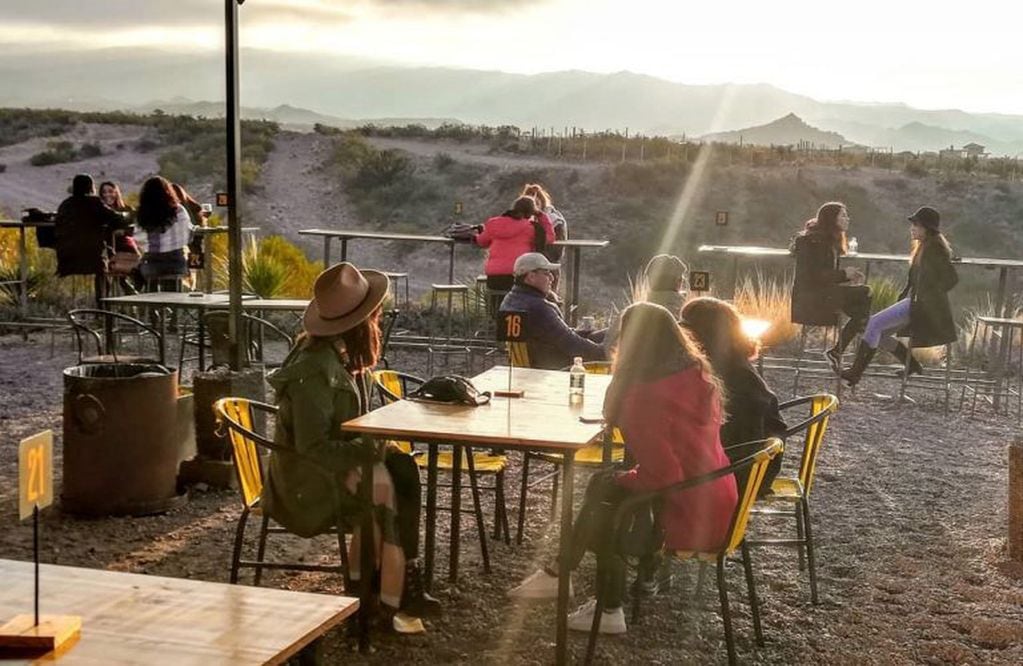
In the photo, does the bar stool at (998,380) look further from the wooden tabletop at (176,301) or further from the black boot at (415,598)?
the black boot at (415,598)

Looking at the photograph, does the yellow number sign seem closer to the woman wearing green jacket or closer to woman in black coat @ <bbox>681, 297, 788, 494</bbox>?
the woman wearing green jacket

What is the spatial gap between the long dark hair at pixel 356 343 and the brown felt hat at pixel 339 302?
3cm

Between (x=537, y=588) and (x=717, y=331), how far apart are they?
131 centimetres

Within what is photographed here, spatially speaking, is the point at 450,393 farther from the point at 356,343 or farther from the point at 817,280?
the point at 817,280

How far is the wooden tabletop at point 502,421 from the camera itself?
13.6ft

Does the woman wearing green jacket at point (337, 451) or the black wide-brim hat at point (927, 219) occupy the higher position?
the black wide-brim hat at point (927, 219)

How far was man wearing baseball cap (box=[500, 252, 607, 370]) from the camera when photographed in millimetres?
6504

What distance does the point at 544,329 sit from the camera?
21.4 ft

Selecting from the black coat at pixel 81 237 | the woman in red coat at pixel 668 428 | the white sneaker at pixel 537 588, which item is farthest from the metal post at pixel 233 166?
the black coat at pixel 81 237

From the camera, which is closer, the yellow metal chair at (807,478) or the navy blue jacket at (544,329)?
the yellow metal chair at (807,478)

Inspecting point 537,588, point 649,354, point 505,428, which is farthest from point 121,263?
point 649,354

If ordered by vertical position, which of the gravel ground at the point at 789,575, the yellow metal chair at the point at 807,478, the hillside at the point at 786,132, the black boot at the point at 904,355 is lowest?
the gravel ground at the point at 789,575

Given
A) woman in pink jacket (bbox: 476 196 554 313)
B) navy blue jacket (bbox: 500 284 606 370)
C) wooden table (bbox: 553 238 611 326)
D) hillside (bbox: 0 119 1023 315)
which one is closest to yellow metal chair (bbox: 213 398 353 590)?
navy blue jacket (bbox: 500 284 606 370)

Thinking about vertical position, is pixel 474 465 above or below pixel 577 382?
below
